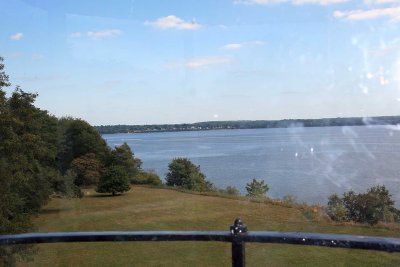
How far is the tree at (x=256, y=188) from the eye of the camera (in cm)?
1514

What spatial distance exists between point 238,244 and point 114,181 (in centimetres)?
1624

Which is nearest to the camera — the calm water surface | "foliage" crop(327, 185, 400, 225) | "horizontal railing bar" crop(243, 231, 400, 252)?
"horizontal railing bar" crop(243, 231, 400, 252)

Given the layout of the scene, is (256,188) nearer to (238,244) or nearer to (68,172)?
(68,172)

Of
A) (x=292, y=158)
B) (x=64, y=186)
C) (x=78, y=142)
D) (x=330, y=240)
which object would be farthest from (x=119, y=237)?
(x=292, y=158)

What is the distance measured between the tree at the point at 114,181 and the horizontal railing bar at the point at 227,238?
15468mm

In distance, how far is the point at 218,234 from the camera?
1810 millimetres

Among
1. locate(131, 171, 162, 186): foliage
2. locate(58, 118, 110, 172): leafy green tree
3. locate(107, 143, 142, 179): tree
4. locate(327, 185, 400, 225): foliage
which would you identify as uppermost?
locate(58, 118, 110, 172): leafy green tree

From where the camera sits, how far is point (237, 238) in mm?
1769

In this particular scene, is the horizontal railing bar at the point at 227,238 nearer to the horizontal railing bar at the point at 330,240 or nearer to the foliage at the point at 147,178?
the horizontal railing bar at the point at 330,240

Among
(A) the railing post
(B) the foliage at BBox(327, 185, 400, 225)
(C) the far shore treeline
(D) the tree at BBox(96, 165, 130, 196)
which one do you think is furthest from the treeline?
(A) the railing post

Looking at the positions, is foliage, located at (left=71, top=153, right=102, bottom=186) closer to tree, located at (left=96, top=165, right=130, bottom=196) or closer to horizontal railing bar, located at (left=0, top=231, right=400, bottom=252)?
tree, located at (left=96, top=165, right=130, bottom=196)

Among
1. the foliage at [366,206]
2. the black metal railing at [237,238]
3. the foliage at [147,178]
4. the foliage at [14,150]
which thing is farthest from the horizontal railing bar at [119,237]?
the foliage at [147,178]

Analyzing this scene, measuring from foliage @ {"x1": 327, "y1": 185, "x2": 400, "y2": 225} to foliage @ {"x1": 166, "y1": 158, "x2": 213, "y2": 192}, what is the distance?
4.98m

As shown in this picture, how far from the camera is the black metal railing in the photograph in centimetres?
154
